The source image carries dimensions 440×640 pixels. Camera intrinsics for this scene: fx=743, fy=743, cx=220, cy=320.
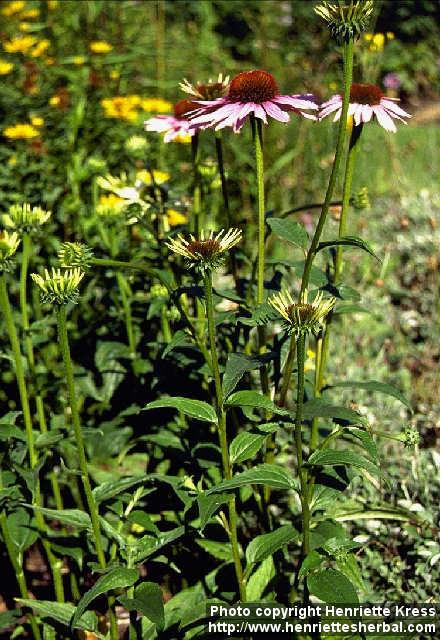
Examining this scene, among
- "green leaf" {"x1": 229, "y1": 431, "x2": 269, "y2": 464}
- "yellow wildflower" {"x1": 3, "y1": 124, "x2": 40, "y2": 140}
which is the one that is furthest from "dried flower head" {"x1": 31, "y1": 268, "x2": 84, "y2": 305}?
"yellow wildflower" {"x1": 3, "y1": 124, "x2": 40, "y2": 140}

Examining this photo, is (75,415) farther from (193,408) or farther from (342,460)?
(342,460)

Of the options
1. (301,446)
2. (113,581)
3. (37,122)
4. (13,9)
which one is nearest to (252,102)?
(301,446)

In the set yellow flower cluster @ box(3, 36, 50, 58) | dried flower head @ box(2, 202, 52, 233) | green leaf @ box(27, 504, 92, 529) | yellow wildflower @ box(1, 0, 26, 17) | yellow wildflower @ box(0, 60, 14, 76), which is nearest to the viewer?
green leaf @ box(27, 504, 92, 529)

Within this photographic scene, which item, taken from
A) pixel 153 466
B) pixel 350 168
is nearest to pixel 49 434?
pixel 153 466

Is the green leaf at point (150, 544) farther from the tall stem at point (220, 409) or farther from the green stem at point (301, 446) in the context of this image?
the green stem at point (301, 446)

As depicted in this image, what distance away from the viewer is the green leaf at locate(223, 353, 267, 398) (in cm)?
113

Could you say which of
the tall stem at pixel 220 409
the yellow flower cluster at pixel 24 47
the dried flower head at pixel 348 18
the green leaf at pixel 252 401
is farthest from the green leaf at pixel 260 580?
the yellow flower cluster at pixel 24 47

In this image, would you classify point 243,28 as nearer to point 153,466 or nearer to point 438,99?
point 438,99

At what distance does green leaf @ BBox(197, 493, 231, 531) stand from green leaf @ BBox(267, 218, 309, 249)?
0.45 m

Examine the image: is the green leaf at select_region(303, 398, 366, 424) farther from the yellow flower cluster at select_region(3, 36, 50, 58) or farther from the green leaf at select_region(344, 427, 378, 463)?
the yellow flower cluster at select_region(3, 36, 50, 58)

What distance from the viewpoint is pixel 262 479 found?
3.79 feet

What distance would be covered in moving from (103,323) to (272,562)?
30.5 inches

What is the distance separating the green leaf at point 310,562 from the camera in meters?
1.20

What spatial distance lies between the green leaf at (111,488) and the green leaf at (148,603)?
162 millimetres
